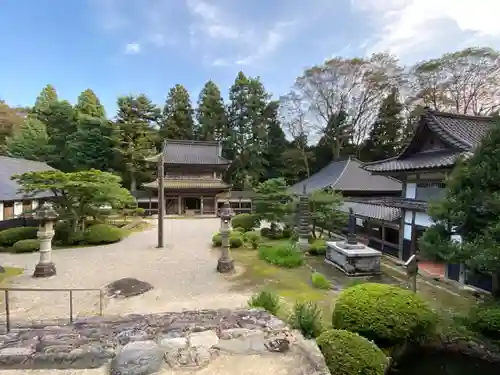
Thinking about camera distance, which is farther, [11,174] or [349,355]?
[11,174]

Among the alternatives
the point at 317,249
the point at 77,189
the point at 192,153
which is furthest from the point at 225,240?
the point at 192,153

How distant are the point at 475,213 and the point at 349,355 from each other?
453cm

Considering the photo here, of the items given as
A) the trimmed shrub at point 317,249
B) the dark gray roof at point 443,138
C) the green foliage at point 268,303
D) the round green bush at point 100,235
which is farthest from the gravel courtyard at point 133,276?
the dark gray roof at point 443,138

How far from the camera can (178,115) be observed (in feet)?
129

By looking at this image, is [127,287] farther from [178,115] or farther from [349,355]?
[178,115]

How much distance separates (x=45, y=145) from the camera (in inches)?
1278

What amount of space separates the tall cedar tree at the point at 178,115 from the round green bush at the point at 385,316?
36.3 m

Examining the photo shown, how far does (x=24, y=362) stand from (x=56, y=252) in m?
11.4

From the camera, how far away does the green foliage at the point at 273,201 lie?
16.0 meters

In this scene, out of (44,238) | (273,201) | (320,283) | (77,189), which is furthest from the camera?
(273,201)

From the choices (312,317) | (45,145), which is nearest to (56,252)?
(312,317)

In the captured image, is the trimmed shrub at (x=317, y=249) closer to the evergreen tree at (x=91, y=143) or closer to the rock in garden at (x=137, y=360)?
the rock in garden at (x=137, y=360)

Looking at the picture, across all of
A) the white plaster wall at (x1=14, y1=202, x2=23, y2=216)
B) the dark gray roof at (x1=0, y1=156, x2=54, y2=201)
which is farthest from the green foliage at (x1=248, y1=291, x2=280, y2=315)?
the white plaster wall at (x1=14, y1=202, x2=23, y2=216)

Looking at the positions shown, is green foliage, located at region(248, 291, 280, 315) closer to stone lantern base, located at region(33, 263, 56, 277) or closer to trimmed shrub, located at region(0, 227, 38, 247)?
stone lantern base, located at region(33, 263, 56, 277)
